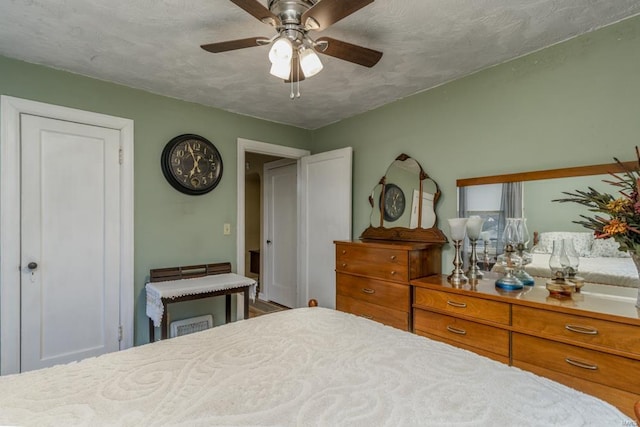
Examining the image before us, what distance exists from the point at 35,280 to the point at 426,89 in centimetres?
349

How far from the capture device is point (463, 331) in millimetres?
2018

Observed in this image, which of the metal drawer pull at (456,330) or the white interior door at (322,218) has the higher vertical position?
the white interior door at (322,218)

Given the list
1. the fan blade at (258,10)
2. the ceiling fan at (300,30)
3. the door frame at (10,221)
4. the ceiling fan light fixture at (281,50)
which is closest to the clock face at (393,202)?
the ceiling fan at (300,30)

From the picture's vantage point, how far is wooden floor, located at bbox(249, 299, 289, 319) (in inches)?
167

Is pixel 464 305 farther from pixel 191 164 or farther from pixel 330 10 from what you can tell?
pixel 191 164

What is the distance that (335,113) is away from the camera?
337 cm

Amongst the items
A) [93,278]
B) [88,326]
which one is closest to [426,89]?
[93,278]

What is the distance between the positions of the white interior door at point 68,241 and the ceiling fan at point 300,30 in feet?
5.41

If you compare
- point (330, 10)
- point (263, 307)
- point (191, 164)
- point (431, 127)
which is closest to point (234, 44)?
point (330, 10)

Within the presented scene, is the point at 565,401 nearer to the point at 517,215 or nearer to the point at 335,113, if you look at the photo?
the point at 517,215

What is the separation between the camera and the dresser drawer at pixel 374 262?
7.95 feet

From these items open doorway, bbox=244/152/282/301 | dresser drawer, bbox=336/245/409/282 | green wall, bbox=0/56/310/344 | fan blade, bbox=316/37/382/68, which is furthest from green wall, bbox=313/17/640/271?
open doorway, bbox=244/152/282/301

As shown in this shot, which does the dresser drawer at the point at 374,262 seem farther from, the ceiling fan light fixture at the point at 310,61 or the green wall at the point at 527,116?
the ceiling fan light fixture at the point at 310,61

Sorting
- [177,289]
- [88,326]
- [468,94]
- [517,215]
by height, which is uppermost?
[468,94]
